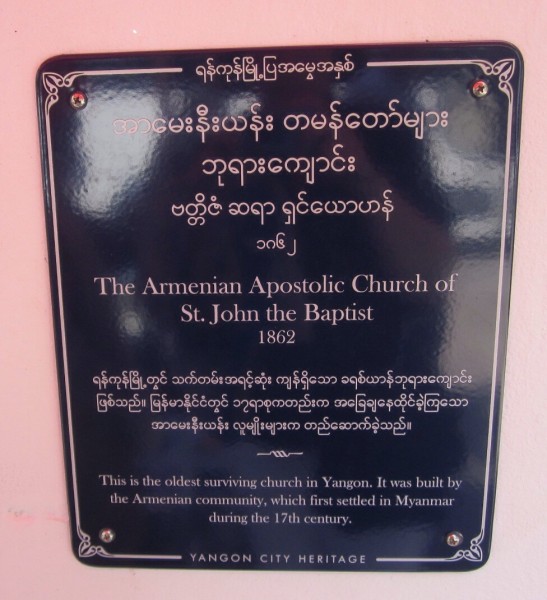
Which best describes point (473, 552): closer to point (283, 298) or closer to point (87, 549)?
point (283, 298)

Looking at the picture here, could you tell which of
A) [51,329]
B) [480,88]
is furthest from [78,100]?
[480,88]

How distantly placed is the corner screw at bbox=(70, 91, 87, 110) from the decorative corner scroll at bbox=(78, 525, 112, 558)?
587 mm

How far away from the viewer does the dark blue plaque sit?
1.96 ft

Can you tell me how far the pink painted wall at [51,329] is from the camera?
1.94 ft

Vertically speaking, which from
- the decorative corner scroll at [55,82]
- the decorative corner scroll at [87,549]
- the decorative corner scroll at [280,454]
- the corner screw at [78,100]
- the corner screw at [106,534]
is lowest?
the decorative corner scroll at [87,549]

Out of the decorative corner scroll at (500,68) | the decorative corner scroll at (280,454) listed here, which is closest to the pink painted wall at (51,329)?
the decorative corner scroll at (500,68)

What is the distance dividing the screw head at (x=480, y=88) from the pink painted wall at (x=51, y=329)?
0.06 meters

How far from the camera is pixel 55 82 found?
0.61m

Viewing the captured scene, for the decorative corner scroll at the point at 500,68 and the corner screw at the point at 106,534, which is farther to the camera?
the corner screw at the point at 106,534

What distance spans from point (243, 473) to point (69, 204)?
1.43 feet

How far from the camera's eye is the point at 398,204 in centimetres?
61

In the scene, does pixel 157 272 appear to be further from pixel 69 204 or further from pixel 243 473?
pixel 243 473

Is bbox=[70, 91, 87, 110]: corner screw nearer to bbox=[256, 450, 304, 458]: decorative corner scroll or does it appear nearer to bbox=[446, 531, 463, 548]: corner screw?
bbox=[256, 450, 304, 458]: decorative corner scroll

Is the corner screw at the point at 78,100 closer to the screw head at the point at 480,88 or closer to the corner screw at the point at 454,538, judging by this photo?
the screw head at the point at 480,88
